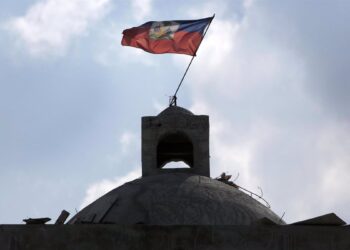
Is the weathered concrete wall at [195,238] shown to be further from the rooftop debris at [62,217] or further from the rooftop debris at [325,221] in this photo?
the rooftop debris at [62,217]

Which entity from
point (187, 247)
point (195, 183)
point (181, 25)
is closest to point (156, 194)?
point (195, 183)

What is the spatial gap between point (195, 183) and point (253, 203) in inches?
65.2

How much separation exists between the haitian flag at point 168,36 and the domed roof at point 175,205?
447 cm

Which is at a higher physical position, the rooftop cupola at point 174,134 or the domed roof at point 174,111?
the domed roof at point 174,111

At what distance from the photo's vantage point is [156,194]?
3222cm

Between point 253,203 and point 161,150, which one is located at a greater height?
point 161,150

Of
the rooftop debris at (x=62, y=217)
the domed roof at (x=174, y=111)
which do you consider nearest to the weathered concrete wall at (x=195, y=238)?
the rooftop debris at (x=62, y=217)

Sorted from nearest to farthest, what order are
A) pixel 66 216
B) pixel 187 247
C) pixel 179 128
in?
pixel 187 247 → pixel 66 216 → pixel 179 128

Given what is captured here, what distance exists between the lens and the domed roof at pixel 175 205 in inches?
1229

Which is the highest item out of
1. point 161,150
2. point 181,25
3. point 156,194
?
point 181,25

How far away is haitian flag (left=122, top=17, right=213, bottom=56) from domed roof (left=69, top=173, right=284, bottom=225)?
447cm

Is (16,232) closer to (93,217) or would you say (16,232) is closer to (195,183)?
(93,217)

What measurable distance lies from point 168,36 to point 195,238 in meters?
9.58

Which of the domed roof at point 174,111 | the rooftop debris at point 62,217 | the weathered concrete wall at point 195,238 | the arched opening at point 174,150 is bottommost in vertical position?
the weathered concrete wall at point 195,238
